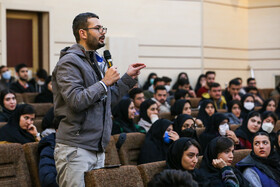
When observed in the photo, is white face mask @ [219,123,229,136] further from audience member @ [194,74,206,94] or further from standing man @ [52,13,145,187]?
audience member @ [194,74,206,94]

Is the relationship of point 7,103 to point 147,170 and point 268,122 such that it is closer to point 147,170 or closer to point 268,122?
point 147,170

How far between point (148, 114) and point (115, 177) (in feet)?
10.5

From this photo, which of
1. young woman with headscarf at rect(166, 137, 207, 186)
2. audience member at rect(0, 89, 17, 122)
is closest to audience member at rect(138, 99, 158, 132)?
audience member at rect(0, 89, 17, 122)

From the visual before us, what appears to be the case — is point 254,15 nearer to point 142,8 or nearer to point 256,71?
point 256,71

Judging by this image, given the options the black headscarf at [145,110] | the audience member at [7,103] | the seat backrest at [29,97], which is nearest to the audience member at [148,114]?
the black headscarf at [145,110]

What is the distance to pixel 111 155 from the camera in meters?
4.52

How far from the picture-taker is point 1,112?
6.03 meters

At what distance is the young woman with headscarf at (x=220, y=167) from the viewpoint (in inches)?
150

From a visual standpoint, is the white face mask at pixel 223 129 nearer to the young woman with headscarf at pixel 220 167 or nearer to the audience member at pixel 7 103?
the young woman with headscarf at pixel 220 167

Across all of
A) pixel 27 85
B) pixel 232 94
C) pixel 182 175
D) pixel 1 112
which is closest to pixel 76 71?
pixel 182 175

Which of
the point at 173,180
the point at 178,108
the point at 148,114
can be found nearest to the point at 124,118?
the point at 148,114

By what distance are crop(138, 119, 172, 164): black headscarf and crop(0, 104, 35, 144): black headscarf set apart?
3.47 ft

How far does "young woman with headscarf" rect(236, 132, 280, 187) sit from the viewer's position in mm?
4188

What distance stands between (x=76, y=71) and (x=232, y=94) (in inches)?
262
